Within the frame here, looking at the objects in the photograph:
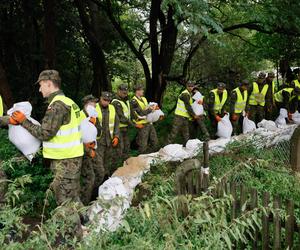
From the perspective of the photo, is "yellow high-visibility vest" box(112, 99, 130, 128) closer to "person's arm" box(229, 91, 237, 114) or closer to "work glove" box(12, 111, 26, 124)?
"person's arm" box(229, 91, 237, 114)

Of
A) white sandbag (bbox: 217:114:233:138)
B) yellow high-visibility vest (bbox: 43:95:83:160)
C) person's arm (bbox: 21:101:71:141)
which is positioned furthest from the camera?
white sandbag (bbox: 217:114:233:138)

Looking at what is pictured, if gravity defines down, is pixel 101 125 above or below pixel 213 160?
above

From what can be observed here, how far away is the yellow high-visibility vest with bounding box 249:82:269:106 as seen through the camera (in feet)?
36.3

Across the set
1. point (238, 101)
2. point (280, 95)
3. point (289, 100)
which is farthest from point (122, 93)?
point (280, 95)

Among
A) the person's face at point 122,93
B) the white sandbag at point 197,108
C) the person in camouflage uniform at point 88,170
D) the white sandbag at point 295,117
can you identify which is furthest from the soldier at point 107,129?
the white sandbag at point 295,117

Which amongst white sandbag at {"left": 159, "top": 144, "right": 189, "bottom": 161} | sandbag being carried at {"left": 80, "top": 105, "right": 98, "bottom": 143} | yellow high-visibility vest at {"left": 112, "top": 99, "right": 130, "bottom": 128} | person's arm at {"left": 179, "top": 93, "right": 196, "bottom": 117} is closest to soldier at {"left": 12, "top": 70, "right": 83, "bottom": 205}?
sandbag being carried at {"left": 80, "top": 105, "right": 98, "bottom": 143}

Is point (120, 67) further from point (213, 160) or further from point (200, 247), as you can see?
point (200, 247)

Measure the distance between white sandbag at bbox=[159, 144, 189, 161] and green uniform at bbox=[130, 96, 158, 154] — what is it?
93.1 inches

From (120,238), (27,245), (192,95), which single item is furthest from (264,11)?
(27,245)

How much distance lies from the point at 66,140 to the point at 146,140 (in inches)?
170

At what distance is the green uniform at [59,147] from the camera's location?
15.9 ft

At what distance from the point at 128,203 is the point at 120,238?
1055 millimetres

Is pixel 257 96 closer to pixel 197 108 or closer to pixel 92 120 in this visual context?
pixel 197 108

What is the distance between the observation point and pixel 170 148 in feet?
21.7
